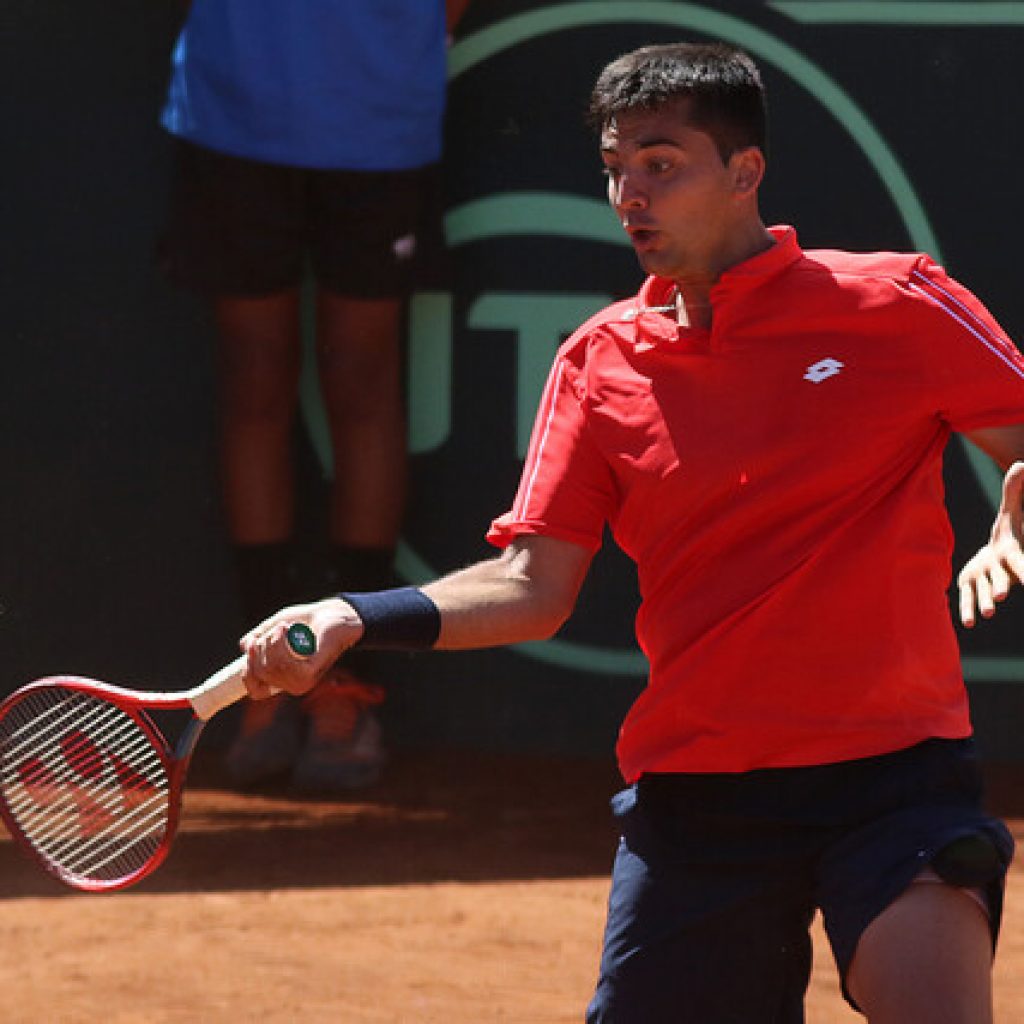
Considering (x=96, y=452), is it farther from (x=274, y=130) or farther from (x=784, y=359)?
(x=784, y=359)

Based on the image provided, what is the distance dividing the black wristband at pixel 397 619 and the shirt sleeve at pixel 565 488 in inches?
7.6

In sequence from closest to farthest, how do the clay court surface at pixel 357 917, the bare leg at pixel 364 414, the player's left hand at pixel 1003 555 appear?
the player's left hand at pixel 1003 555
the clay court surface at pixel 357 917
the bare leg at pixel 364 414

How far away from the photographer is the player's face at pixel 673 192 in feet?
10.8

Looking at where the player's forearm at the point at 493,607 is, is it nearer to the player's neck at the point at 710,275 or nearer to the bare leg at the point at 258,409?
the player's neck at the point at 710,275

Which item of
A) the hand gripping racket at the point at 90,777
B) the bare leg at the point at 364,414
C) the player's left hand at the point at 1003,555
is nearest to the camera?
the player's left hand at the point at 1003,555

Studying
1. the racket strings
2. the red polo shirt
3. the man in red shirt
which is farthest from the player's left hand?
the racket strings

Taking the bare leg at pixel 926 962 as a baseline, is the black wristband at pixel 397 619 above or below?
above

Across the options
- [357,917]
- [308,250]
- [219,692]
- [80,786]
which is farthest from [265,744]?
[219,692]

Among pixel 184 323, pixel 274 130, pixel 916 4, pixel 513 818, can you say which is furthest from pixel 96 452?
pixel 916 4

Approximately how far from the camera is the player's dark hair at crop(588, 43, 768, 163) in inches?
131

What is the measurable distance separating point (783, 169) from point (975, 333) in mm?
3062

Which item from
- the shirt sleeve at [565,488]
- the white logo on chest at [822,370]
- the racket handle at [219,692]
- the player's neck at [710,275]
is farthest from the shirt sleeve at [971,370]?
the racket handle at [219,692]

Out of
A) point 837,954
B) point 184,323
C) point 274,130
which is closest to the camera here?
point 837,954

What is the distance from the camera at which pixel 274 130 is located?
234 inches
